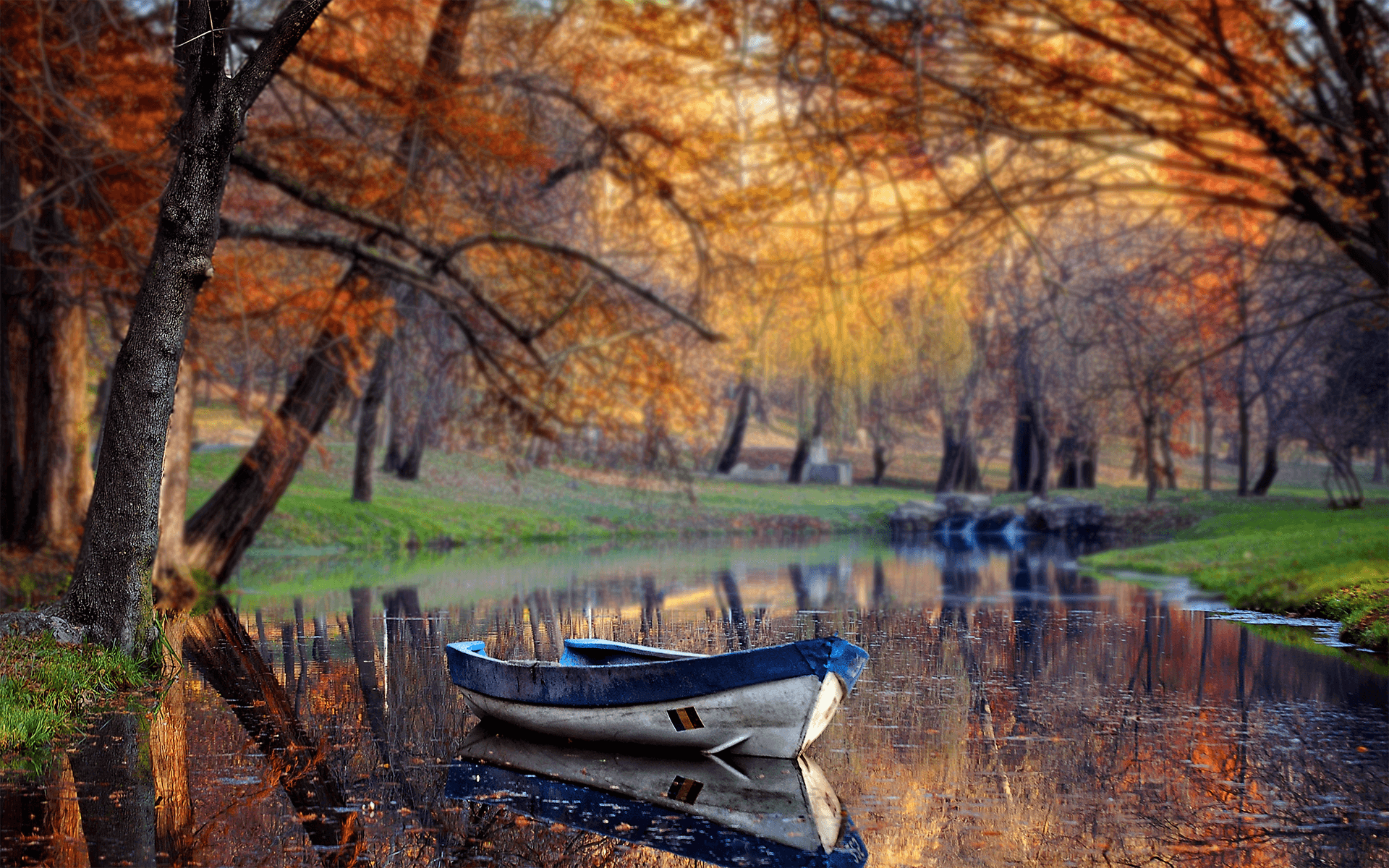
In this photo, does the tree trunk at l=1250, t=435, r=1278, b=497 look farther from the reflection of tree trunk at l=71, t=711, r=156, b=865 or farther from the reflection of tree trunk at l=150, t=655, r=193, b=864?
the reflection of tree trunk at l=71, t=711, r=156, b=865

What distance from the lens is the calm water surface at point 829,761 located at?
20.7 feet

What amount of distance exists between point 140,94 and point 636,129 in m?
5.70

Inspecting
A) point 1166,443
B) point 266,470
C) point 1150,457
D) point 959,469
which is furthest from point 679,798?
point 959,469

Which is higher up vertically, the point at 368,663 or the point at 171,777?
the point at 171,777

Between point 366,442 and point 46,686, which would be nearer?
point 46,686

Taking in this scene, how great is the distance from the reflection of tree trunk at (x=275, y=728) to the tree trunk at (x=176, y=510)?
93 centimetres

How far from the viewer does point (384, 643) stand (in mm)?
13695

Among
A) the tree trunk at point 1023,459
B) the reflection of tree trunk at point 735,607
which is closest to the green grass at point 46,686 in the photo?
the reflection of tree trunk at point 735,607

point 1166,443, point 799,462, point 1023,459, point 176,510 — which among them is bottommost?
point 176,510

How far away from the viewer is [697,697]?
8188mm

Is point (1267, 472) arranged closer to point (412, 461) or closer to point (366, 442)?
point (412, 461)

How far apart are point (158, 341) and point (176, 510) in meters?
7.41

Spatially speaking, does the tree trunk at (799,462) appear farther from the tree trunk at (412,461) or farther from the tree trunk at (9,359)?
the tree trunk at (9,359)

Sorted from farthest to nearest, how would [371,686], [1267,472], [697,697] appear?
[1267,472] < [371,686] < [697,697]
